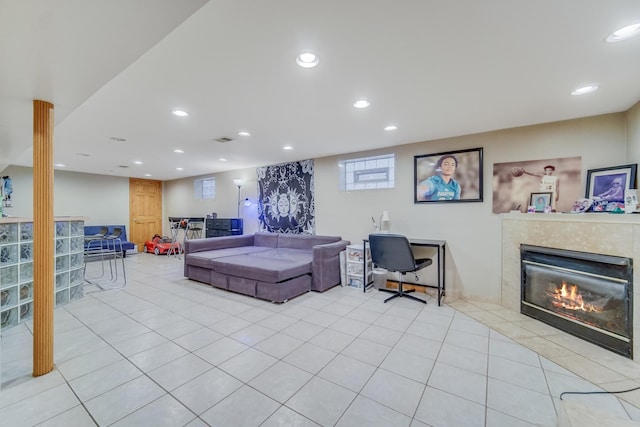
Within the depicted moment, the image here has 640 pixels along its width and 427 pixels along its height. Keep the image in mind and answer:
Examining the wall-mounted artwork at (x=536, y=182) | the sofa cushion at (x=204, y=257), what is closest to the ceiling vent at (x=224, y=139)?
the sofa cushion at (x=204, y=257)

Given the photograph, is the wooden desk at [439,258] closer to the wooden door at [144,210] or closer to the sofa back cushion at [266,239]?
the sofa back cushion at [266,239]

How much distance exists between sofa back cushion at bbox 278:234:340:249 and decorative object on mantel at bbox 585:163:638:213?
3.33 metres

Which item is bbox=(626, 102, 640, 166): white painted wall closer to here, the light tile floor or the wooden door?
the light tile floor

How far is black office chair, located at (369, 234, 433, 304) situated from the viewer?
128 inches

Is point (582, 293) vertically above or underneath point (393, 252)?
underneath

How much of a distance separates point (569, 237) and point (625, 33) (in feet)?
6.02

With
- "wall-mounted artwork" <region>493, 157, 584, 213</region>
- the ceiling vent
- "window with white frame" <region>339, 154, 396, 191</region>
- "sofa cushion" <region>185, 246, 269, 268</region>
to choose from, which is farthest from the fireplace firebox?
"sofa cushion" <region>185, 246, 269, 268</region>

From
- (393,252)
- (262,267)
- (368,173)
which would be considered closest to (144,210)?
(262,267)

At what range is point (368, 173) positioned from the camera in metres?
4.56

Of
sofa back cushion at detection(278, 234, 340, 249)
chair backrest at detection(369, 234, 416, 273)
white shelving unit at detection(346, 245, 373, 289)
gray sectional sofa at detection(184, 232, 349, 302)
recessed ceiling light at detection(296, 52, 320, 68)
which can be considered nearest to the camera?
recessed ceiling light at detection(296, 52, 320, 68)

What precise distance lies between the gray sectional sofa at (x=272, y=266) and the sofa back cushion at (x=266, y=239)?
237mm

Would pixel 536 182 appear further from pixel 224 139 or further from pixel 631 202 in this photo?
pixel 224 139

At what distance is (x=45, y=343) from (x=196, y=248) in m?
2.86

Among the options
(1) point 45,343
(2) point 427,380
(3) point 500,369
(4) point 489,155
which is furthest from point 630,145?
(1) point 45,343
